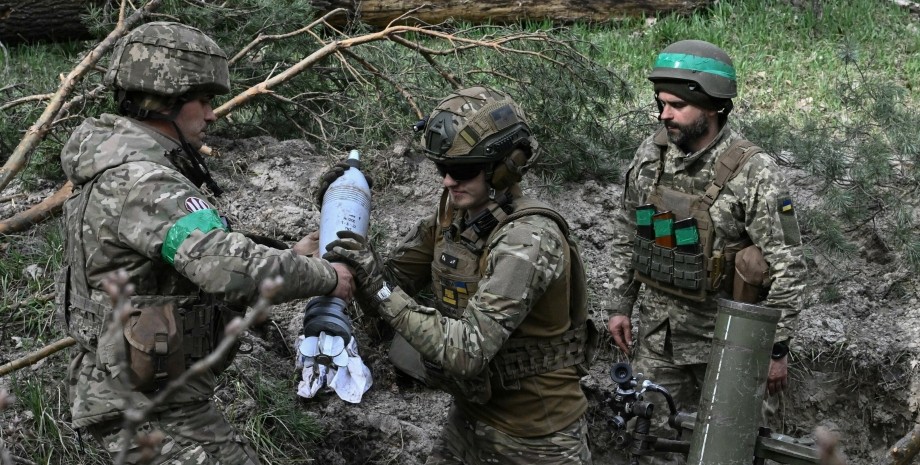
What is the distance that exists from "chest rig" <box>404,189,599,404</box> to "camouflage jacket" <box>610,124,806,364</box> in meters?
0.99

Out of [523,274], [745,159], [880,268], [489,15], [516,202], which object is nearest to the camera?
[523,274]

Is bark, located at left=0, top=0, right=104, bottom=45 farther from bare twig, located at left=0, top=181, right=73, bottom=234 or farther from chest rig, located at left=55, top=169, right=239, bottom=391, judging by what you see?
chest rig, located at left=55, top=169, right=239, bottom=391

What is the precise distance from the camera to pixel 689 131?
4664 millimetres

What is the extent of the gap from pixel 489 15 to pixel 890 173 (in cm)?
379

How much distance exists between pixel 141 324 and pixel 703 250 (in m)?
2.49

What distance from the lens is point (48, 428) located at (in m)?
4.67

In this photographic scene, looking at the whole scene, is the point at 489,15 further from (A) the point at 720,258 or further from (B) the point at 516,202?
(B) the point at 516,202

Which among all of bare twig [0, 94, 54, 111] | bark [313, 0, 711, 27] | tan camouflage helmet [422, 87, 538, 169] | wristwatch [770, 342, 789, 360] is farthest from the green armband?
bark [313, 0, 711, 27]

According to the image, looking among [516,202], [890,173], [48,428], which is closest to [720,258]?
[516,202]

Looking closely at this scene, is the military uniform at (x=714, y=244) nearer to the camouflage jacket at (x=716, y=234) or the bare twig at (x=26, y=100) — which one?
the camouflage jacket at (x=716, y=234)

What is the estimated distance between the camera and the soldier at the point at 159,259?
333 cm

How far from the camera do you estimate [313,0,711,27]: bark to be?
27.9 feet

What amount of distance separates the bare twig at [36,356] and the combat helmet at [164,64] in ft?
5.25

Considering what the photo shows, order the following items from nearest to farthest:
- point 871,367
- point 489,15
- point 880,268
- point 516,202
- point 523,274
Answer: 1. point 523,274
2. point 516,202
3. point 871,367
4. point 880,268
5. point 489,15
